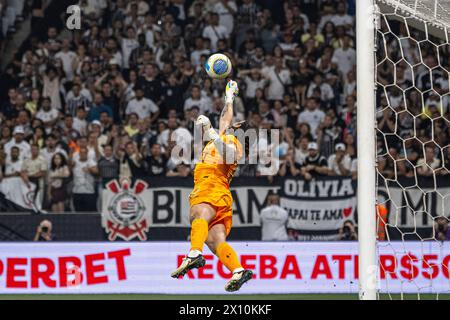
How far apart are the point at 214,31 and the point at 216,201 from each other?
10988mm

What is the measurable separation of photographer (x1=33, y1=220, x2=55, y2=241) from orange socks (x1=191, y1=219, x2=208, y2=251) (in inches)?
280

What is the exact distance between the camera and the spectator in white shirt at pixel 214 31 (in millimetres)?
20406

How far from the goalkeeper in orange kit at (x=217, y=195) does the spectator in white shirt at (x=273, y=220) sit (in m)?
6.41

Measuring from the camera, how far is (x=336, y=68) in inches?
774

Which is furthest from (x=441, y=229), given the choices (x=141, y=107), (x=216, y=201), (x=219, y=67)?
(x=219, y=67)

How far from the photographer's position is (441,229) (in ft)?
54.0

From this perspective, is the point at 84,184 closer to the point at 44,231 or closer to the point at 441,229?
the point at 44,231

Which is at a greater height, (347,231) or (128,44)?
(128,44)

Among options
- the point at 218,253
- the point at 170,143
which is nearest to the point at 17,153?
the point at 170,143

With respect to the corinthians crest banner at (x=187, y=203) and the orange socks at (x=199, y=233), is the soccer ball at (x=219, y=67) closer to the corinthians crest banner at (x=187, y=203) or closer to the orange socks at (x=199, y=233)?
the orange socks at (x=199, y=233)

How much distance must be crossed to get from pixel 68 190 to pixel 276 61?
5.16m

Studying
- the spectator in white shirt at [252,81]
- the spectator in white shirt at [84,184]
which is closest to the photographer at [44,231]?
the spectator in white shirt at [84,184]

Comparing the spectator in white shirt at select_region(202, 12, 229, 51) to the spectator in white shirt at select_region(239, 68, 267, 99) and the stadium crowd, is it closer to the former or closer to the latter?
the stadium crowd

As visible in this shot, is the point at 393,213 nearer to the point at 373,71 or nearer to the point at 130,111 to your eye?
the point at 130,111
